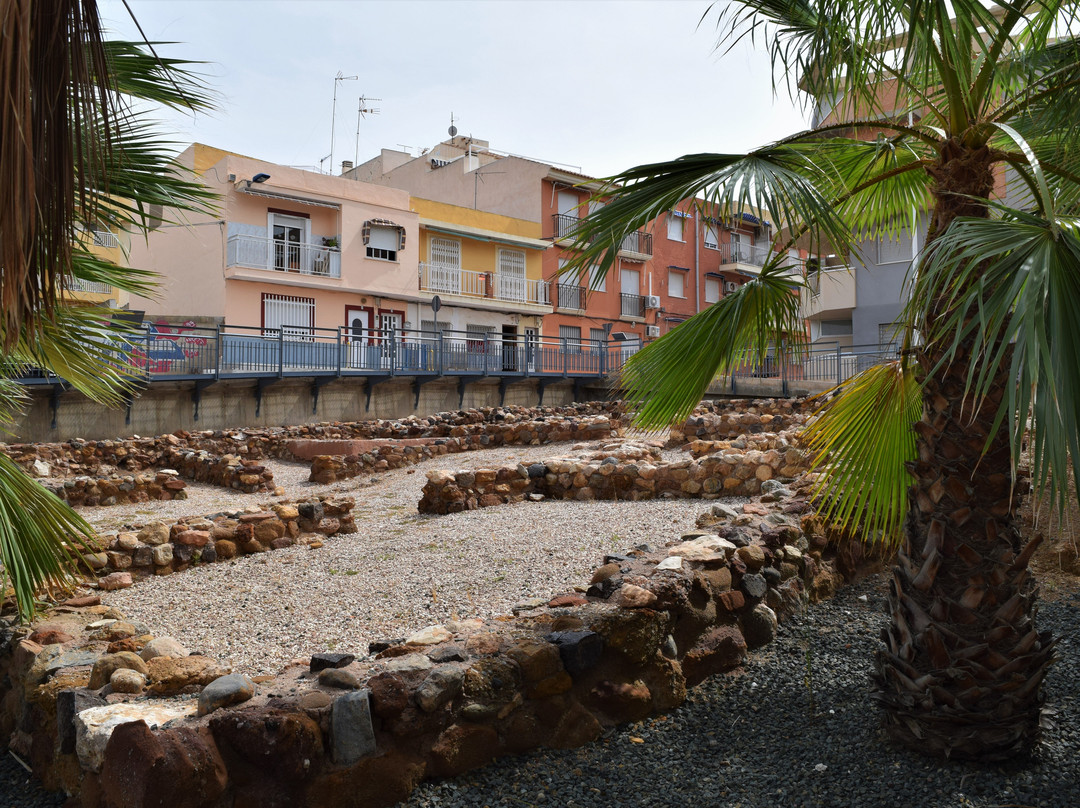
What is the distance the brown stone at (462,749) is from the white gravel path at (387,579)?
144 centimetres

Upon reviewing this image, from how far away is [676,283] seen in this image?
4062 cm

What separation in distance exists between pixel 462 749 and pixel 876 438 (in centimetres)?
247

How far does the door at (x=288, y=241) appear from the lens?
27.6 meters

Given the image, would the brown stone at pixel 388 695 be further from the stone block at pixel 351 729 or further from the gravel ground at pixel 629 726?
the gravel ground at pixel 629 726

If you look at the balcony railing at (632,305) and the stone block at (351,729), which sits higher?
the balcony railing at (632,305)

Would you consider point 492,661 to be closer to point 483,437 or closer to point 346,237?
point 483,437

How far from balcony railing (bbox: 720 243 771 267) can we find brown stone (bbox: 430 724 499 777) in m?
40.2

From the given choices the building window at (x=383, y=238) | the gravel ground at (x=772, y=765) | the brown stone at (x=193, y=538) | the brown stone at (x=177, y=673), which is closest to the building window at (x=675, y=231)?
the building window at (x=383, y=238)

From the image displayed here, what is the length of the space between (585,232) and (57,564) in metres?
3.08

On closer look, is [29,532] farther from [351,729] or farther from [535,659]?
[535,659]

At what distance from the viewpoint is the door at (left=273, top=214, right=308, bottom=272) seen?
27.6 m

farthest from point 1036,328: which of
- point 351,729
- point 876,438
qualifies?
point 351,729

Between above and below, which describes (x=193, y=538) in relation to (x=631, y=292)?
below

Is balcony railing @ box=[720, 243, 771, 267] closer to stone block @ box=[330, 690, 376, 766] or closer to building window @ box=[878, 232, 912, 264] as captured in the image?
building window @ box=[878, 232, 912, 264]
